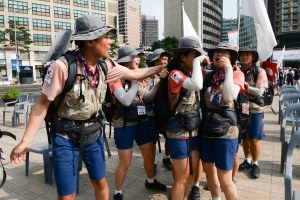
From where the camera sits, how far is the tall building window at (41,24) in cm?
4612

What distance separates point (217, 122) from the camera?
2557mm

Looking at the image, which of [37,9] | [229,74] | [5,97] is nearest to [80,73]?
[229,74]

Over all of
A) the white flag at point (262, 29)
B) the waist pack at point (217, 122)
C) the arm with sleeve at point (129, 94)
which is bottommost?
the waist pack at point (217, 122)

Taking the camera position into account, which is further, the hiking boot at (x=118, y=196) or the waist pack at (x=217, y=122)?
the hiking boot at (x=118, y=196)

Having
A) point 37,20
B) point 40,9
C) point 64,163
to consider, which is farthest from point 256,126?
point 40,9

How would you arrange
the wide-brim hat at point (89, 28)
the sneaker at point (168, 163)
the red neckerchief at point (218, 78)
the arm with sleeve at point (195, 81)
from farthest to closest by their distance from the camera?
1. the sneaker at point (168, 163)
2. the red neckerchief at point (218, 78)
3. the arm with sleeve at point (195, 81)
4. the wide-brim hat at point (89, 28)

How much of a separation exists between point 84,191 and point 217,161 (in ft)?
6.34

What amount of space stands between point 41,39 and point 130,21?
85105 mm

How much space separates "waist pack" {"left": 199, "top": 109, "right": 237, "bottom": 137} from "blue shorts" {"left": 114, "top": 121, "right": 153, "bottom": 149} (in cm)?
85

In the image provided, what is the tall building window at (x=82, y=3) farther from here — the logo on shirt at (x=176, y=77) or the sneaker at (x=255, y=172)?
the logo on shirt at (x=176, y=77)

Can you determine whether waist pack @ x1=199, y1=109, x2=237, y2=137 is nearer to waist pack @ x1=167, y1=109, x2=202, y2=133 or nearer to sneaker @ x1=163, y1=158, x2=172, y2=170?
waist pack @ x1=167, y1=109, x2=202, y2=133

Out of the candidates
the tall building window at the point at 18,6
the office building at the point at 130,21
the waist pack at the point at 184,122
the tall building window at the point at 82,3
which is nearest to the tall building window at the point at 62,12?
the tall building window at the point at 82,3

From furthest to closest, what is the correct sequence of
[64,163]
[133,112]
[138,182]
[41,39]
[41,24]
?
[41,24] < [41,39] < [138,182] < [133,112] < [64,163]

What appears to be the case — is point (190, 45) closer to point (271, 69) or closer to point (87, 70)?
point (87, 70)
